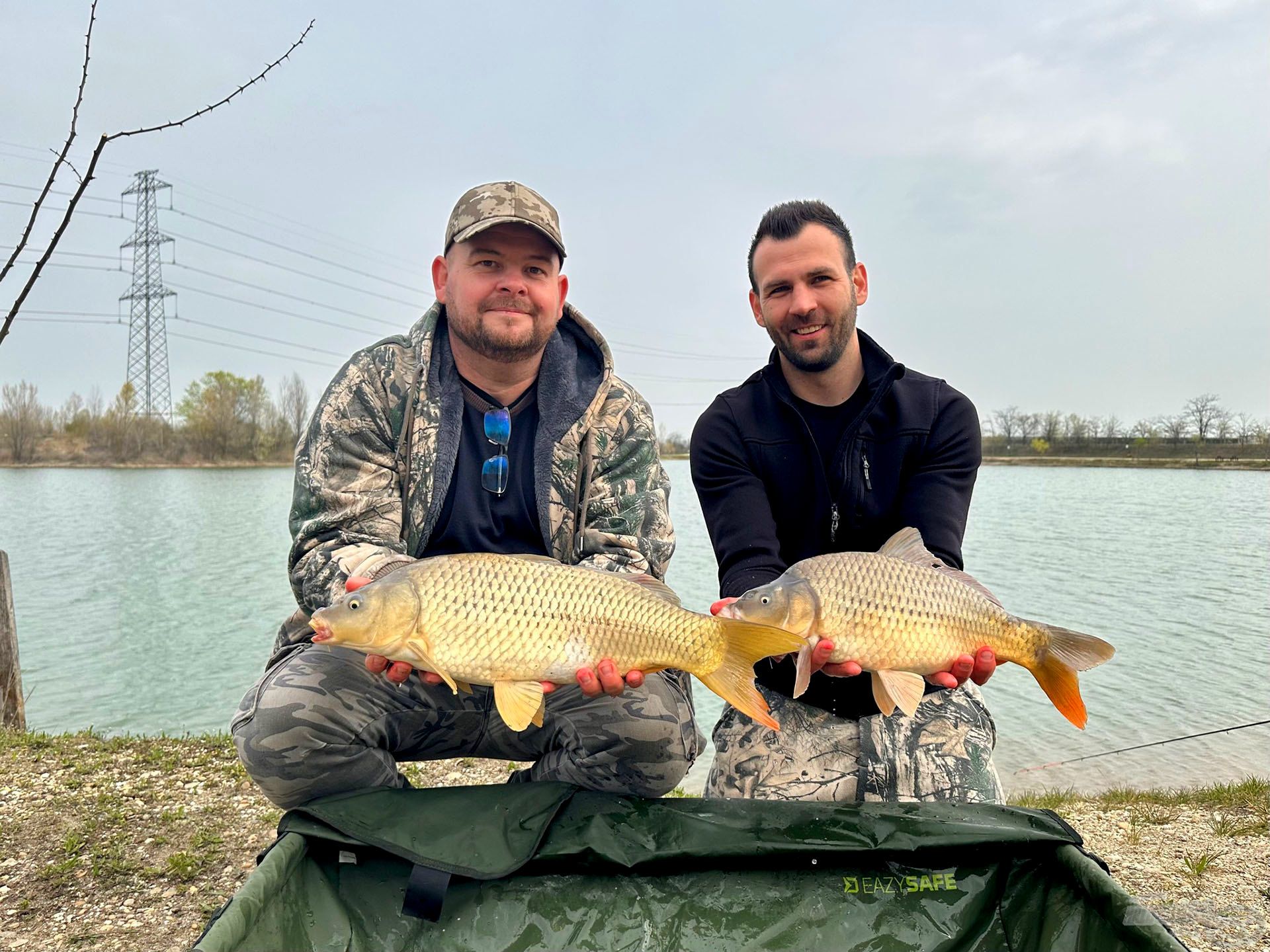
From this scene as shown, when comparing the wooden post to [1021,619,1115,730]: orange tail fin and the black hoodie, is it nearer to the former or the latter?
the black hoodie

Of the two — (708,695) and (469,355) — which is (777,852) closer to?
(469,355)

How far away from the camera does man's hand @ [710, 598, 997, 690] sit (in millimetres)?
1854

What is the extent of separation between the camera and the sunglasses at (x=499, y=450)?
2299 mm

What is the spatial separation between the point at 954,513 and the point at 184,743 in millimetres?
2859

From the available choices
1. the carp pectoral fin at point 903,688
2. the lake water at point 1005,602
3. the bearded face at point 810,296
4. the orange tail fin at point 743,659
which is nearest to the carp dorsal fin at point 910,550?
the carp pectoral fin at point 903,688

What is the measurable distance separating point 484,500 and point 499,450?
142 mm

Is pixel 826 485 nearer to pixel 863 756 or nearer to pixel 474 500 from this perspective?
pixel 863 756

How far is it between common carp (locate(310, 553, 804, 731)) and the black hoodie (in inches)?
22.3

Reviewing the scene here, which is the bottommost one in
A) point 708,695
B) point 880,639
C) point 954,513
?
point 708,695

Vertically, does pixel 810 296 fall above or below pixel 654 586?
above

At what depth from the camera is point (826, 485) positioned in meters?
2.43

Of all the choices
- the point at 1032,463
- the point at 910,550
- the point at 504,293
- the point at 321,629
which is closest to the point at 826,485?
the point at 910,550

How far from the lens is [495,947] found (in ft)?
5.29

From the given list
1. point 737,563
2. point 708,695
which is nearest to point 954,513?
point 737,563
